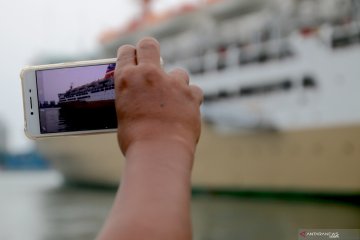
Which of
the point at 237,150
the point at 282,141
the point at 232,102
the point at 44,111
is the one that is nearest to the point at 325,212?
the point at 282,141

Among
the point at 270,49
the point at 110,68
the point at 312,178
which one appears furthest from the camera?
the point at 270,49

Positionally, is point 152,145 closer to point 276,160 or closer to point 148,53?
point 148,53

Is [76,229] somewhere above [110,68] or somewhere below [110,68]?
below

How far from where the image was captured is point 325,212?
31.1 feet

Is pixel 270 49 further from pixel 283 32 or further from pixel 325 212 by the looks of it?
pixel 325 212

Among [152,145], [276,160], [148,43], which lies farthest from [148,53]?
[276,160]

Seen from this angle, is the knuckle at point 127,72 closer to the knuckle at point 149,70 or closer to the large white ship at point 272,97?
the knuckle at point 149,70

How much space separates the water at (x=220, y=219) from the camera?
7.32 metres

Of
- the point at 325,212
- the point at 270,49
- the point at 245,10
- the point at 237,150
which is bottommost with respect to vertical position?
the point at 325,212

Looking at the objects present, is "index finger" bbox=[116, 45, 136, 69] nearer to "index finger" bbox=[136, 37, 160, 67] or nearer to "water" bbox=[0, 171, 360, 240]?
"index finger" bbox=[136, 37, 160, 67]

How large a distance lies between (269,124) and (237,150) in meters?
1.00

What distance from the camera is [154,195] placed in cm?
61

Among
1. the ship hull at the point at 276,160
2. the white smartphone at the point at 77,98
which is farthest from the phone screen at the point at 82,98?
the ship hull at the point at 276,160

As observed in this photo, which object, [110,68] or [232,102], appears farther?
[232,102]
